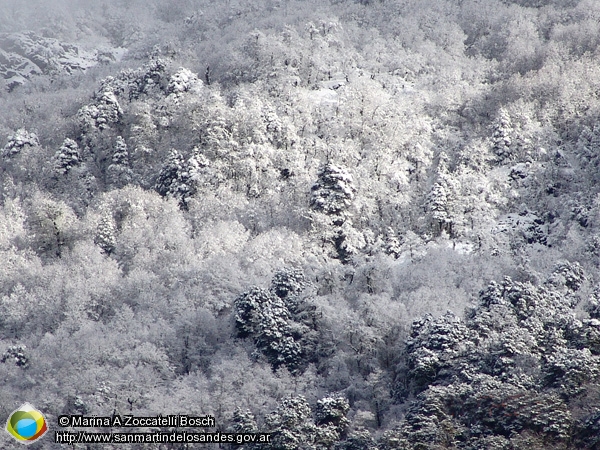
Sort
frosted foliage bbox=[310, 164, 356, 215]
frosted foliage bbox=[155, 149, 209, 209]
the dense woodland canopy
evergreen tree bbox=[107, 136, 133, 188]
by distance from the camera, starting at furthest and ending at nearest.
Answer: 1. evergreen tree bbox=[107, 136, 133, 188]
2. frosted foliage bbox=[155, 149, 209, 209]
3. frosted foliage bbox=[310, 164, 356, 215]
4. the dense woodland canopy

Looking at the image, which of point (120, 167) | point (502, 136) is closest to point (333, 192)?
point (502, 136)

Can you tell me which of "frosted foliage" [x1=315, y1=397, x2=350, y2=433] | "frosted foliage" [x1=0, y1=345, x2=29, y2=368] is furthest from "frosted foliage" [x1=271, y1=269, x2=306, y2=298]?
"frosted foliage" [x1=0, y1=345, x2=29, y2=368]

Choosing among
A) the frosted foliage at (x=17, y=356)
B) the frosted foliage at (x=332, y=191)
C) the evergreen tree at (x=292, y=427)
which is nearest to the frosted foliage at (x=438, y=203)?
the frosted foliage at (x=332, y=191)

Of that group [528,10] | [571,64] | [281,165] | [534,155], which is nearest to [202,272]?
[281,165]

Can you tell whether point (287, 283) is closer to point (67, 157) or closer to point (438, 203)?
point (438, 203)

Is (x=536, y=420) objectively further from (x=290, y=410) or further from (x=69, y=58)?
(x=69, y=58)

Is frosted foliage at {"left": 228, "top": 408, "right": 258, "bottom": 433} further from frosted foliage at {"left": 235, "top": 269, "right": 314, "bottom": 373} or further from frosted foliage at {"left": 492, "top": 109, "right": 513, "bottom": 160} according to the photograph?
frosted foliage at {"left": 492, "top": 109, "right": 513, "bottom": 160}
